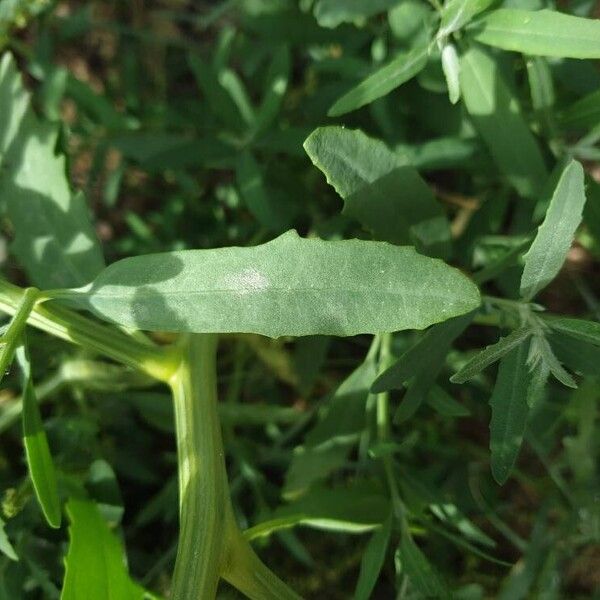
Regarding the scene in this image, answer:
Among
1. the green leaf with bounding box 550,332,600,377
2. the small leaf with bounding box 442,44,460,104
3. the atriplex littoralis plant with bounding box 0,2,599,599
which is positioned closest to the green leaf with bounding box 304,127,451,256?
the atriplex littoralis plant with bounding box 0,2,599,599

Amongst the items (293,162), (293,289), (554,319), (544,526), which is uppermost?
(293,289)

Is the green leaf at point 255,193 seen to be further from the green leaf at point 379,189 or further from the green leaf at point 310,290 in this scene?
the green leaf at point 310,290

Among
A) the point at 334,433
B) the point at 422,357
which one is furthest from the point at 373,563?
the point at 422,357

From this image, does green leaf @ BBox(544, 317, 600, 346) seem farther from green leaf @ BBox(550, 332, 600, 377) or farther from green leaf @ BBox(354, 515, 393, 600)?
green leaf @ BBox(354, 515, 393, 600)

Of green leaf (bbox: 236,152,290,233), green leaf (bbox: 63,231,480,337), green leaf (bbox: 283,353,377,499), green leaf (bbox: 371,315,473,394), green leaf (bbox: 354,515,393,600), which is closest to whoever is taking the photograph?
green leaf (bbox: 63,231,480,337)

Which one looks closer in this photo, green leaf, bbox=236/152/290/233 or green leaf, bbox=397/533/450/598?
green leaf, bbox=397/533/450/598

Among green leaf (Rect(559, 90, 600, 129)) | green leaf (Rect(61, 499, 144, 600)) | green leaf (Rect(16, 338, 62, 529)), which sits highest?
green leaf (Rect(559, 90, 600, 129))

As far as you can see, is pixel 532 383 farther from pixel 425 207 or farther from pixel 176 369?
pixel 176 369

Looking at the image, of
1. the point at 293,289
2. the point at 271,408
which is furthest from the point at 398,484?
the point at 293,289
